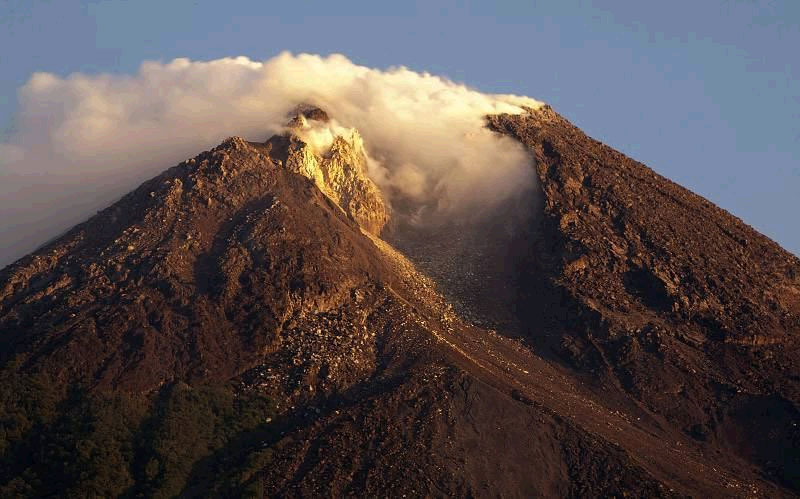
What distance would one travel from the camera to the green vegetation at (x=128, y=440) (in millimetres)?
106812

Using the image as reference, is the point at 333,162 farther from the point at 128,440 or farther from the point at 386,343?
the point at 128,440

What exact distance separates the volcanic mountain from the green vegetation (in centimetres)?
19

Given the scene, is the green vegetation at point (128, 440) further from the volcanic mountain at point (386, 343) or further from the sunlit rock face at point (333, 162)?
the sunlit rock face at point (333, 162)

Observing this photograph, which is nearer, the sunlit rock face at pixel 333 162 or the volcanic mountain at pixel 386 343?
the volcanic mountain at pixel 386 343

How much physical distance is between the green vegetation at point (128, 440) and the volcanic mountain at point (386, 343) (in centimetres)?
19

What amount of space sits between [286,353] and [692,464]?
3399cm

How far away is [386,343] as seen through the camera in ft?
407

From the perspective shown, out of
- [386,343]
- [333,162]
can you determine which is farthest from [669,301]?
[333,162]

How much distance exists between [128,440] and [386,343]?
24.4 meters

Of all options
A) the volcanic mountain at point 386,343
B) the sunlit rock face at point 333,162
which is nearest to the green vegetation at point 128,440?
the volcanic mountain at point 386,343

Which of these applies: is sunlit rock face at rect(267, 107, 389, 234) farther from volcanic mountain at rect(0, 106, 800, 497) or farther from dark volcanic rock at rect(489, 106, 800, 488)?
dark volcanic rock at rect(489, 106, 800, 488)

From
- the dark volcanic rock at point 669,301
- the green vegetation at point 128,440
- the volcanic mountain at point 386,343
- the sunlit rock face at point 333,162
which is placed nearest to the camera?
the green vegetation at point 128,440

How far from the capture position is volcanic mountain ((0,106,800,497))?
359 ft

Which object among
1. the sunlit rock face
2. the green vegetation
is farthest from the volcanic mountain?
the sunlit rock face
